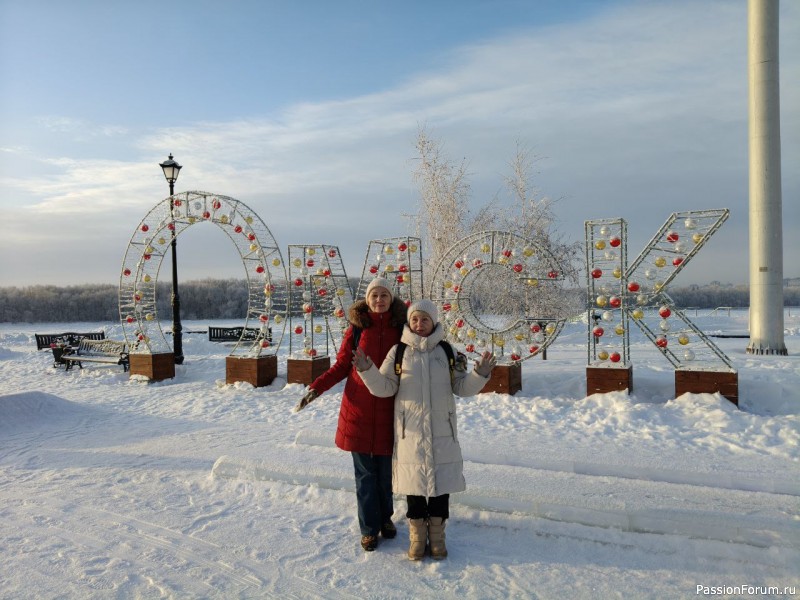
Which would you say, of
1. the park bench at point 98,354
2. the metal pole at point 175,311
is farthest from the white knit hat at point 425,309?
the park bench at point 98,354

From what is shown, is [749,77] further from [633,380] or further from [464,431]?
[464,431]

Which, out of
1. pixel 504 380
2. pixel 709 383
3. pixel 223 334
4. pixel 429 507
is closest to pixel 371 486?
pixel 429 507

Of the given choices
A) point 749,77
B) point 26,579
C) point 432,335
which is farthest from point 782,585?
point 749,77

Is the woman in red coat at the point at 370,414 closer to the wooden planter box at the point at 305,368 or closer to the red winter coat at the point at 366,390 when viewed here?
the red winter coat at the point at 366,390

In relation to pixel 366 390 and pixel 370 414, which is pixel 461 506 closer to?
pixel 370 414

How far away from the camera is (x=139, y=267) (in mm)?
12695

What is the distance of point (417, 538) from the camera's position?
3641mm

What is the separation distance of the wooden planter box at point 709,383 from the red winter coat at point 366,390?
5.49m

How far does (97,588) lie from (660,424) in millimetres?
6021

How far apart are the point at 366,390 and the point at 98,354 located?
12.6 metres

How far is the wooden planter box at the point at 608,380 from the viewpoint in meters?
8.11

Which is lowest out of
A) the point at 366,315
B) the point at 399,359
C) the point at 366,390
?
the point at 366,390

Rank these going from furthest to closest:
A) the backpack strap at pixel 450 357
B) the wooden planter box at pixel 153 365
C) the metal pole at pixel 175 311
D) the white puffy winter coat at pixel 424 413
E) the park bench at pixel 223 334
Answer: the park bench at pixel 223 334
the metal pole at pixel 175 311
the wooden planter box at pixel 153 365
the backpack strap at pixel 450 357
the white puffy winter coat at pixel 424 413

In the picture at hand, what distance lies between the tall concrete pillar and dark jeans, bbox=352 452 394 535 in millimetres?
12204
